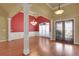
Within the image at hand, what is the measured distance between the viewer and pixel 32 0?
1.69 metres

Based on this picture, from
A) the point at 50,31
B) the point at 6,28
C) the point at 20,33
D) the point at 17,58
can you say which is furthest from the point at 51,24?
the point at 17,58

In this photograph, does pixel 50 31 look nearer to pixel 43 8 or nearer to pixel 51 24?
pixel 51 24

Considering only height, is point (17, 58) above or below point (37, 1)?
below

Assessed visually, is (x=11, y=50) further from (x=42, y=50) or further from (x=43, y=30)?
(x=43, y=30)

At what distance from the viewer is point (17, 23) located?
6793 mm

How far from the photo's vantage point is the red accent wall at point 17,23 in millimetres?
6617

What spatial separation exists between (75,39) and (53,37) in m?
2.06

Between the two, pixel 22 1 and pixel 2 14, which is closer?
pixel 22 1

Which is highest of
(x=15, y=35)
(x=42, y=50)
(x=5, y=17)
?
(x=5, y=17)

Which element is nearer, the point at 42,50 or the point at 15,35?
the point at 42,50

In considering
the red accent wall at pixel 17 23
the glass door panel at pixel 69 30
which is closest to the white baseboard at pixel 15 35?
the red accent wall at pixel 17 23

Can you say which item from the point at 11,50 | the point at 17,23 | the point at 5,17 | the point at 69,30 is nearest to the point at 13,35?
the point at 17,23

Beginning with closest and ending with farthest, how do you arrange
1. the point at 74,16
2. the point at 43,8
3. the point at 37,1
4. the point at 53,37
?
the point at 37,1, the point at 74,16, the point at 43,8, the point at 53,37

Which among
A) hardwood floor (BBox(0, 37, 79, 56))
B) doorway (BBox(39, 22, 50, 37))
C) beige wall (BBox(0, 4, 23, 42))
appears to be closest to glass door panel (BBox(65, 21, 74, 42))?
hardwood floor (BBox(0, 37, 79, 56))
